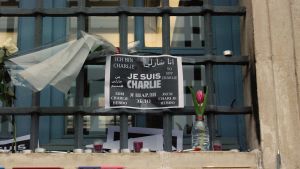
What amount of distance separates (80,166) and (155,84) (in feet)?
3.05

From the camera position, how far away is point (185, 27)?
244 inches

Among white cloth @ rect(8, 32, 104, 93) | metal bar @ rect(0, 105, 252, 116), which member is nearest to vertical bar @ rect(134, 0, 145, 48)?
white cloth @ rect(8, 32, 104, 93)

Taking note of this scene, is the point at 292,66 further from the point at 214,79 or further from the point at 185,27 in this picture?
the point at 185,27

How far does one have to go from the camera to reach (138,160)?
514 cm

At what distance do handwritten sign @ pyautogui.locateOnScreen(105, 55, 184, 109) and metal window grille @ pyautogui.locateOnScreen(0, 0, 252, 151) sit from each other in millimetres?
68

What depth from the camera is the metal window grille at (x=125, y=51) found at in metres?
5.32

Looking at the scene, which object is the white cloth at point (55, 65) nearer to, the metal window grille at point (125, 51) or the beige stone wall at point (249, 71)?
the metal window grille at point (125, 51)

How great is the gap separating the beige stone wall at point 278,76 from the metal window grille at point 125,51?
8.7 inches

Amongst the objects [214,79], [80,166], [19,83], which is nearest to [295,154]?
[214,79]

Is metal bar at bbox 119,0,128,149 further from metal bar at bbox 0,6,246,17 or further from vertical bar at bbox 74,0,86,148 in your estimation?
vertical bar at bbox 74,0,86,148

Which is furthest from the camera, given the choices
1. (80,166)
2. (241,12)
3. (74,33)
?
(74,33)

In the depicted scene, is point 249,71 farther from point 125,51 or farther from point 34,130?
point 34,130

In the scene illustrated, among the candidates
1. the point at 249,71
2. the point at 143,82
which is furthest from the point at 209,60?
A: the point at 143,82

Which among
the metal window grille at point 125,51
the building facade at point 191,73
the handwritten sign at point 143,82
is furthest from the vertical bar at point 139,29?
the handwritten sign at point 143,82
